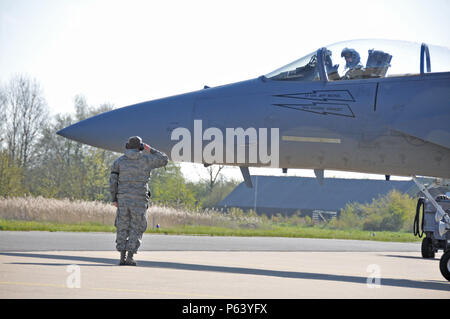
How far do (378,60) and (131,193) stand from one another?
4.30m

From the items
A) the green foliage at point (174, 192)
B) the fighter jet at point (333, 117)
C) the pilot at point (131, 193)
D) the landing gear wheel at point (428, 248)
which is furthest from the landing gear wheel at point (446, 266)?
the green foliage at point (174, 192)

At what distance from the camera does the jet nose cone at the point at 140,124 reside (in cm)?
1177

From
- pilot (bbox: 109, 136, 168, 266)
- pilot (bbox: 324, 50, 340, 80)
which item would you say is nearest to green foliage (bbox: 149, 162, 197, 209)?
pilot (bbox: 324, 50, 340, 80)

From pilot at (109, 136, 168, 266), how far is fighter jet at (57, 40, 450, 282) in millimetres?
1030

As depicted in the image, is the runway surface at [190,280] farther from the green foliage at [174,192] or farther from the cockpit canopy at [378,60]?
the green foliage at [174,192]

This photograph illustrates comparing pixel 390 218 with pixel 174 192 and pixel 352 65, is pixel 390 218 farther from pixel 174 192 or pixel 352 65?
pixel 352 65

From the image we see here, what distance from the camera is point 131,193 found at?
35.1 feet

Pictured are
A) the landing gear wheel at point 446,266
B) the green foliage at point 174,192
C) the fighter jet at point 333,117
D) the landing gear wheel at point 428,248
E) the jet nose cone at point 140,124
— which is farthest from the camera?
the green foliage at point 174,192

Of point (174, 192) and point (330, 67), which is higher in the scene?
point (330, 67)

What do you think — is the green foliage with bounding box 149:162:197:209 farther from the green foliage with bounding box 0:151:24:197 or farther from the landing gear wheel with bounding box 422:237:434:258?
the landing gear wheel with bounding box 422:237:434:258

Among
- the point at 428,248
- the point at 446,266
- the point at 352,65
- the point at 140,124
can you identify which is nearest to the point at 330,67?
the point at 352,65

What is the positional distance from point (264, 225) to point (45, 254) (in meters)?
28.0

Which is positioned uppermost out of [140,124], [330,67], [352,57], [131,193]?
[352,57]
